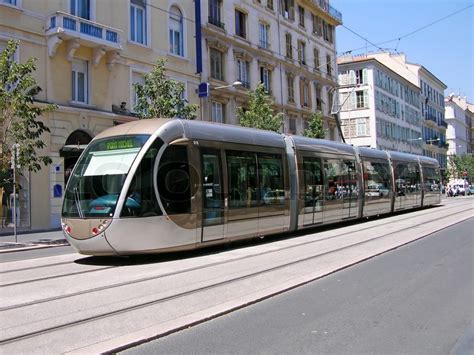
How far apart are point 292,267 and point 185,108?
1392 centimetres

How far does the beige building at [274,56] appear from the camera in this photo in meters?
32.2

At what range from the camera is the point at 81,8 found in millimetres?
23734

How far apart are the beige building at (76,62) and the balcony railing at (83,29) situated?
0.13 ft

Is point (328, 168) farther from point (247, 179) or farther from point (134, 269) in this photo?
point (134, 269)

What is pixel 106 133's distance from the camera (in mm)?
11047

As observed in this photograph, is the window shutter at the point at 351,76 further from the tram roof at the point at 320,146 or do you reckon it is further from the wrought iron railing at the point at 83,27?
the tram roof at the point at 320,146

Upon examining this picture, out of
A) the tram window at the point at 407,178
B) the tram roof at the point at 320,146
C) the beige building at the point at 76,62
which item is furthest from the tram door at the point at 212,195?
the tram window at the point at 407,178

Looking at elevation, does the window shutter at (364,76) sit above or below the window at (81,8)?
above

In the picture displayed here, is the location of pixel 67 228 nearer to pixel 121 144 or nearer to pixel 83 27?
pixel 121 144

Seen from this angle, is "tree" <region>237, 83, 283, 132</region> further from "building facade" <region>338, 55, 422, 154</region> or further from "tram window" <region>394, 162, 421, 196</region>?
"building facade" <region>338, 55, 422, 154</region>

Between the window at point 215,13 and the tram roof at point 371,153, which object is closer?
the tram roof at point 371,153

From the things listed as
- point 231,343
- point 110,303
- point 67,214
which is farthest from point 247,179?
point 231,343

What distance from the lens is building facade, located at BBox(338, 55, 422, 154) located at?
2368 inches

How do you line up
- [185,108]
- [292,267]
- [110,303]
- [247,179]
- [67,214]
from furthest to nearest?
[185,108] → [247,179] → [67,214] → [292,267] → [110,303]
